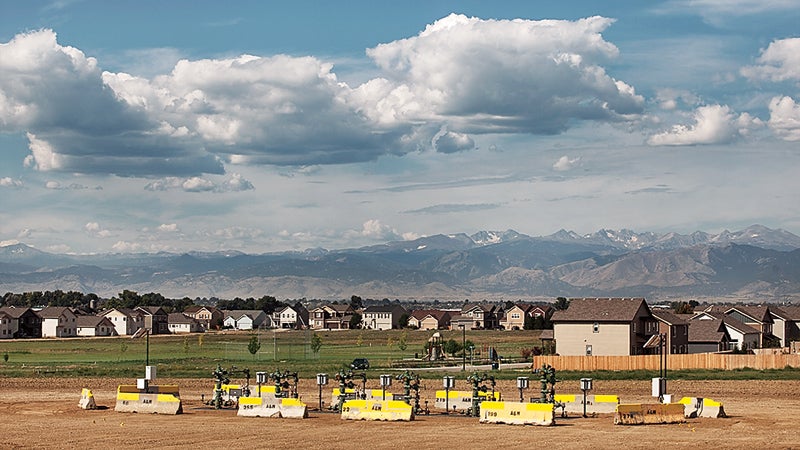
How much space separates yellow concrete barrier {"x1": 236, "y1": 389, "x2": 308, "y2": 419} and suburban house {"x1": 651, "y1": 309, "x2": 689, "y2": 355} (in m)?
53.7

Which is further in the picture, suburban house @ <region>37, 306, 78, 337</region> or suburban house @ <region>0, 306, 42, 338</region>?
suburban house @ <region>37, 306, 78, 337</region>

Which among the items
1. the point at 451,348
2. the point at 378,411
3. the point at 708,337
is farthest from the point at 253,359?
the point at 378,411

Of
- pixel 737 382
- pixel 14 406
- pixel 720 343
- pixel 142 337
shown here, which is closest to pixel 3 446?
pixel 14 406

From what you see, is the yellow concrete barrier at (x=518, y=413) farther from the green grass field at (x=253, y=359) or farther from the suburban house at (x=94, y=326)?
the suburban house at (x=94, y=326)

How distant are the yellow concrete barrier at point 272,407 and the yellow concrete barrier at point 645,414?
1270cm

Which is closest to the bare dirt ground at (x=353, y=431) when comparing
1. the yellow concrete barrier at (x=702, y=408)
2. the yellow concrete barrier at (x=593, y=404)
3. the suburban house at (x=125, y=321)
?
the yellow concrete barrier at (x=702, y=408)

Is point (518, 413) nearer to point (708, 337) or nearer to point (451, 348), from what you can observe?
point (451, 348)

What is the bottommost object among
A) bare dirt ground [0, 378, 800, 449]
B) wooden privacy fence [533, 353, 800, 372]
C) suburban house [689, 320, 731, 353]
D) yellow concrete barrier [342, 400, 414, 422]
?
bare dirt ground [0, 378, 800, 449]

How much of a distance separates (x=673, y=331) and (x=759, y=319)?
33896 millimetres

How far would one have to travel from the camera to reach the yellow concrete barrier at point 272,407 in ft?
145

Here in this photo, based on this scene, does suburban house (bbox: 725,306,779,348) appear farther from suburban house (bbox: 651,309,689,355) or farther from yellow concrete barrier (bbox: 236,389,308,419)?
yellow concrete barrier (bbox: 236,389,308,419)

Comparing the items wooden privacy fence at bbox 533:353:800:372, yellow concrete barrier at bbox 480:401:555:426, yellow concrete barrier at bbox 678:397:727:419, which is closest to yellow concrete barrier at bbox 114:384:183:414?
yellow concrete barrier at bbox 480:401:555:426

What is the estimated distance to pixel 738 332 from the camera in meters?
109

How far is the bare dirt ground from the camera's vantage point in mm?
35969
